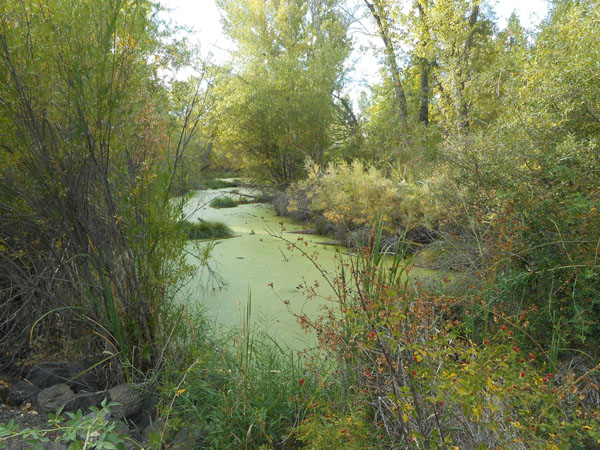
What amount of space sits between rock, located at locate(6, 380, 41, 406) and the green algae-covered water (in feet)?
3.92

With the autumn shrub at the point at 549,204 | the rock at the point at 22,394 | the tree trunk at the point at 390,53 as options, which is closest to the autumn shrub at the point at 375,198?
the autumn shrub at the point at 549,204

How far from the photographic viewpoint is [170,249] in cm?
239

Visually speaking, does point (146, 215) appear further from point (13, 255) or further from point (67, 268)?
point (13, 255)

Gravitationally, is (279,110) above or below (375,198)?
above

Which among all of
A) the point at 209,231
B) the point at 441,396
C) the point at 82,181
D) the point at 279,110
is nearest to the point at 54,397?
the point at 82,181

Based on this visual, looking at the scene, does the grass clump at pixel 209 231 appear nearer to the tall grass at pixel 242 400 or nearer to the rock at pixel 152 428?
the tall grass at pixel 242 400

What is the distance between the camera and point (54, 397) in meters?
2.00

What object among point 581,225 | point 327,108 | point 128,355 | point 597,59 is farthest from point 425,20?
point 128,355

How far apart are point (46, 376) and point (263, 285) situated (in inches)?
87.2

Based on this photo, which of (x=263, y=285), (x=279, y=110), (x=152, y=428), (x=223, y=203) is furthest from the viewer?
(x=223, y=203)

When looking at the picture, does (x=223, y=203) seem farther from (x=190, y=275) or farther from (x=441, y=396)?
(x=441, y=396)

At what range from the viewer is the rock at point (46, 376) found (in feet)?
7.05

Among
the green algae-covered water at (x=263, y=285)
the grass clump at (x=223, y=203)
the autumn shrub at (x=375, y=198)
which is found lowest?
the green algae-covered water at (x=263, y=285)

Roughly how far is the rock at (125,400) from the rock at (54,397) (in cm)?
19
